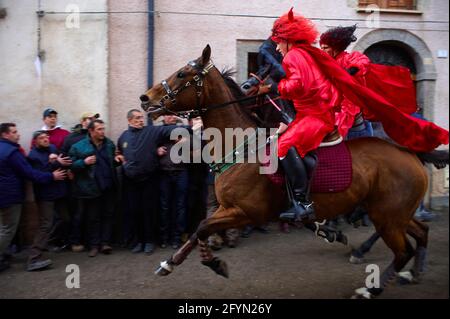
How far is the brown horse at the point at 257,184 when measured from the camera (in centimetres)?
480

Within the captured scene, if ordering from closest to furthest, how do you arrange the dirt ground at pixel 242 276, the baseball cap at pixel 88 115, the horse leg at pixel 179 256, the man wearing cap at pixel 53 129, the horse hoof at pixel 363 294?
1. the horse leg at pixel 179 256
2. the horse hoof at pixel 363 294
3. the dirt ground at pixel 242 276
4. the man wearing cap at pixel 53 129
5. the baseball cap at pixel 88 115

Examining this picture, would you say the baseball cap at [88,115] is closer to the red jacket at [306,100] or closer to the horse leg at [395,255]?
the red jacket at [306,100]

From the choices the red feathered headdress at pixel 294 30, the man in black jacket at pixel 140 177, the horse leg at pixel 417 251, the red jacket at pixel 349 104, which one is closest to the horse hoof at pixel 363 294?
the horse leg at pixel 417 251

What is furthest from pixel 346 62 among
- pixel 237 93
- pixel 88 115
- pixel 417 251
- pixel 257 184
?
pixel 88 115

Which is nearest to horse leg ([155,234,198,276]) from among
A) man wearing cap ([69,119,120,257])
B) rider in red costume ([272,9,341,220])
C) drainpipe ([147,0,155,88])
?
rider in red costume ([272,9,341,220])

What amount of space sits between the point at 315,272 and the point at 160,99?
294cm

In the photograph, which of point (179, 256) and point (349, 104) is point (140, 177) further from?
point (349, 104)

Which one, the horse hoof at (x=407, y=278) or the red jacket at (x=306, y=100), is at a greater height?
the red jacket at (x=306, y=100)

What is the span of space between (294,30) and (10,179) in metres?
3.80

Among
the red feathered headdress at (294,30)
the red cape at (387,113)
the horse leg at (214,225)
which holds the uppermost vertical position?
the red feathered headdress at (294,30)

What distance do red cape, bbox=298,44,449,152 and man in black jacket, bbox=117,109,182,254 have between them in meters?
2.91

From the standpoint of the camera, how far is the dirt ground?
542 centimetres

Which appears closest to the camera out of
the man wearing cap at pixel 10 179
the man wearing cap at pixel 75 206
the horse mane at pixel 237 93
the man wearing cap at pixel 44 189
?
the horse mane at pixel 237 93

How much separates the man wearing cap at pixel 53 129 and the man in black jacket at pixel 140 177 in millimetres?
869
